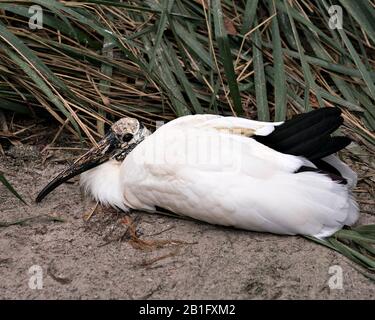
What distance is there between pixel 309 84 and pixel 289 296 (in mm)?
1412

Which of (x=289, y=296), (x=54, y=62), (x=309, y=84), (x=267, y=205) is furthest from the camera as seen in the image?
(x=54, y=62)

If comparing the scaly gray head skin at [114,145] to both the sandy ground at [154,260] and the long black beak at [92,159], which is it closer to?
the long black beak at [92,159]

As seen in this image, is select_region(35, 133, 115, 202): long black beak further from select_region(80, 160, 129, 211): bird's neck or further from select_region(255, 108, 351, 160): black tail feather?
select_region(255, 108, 351, 160): black tail feather

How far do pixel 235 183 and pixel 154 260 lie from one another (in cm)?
49

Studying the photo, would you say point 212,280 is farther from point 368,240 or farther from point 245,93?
point 245,93

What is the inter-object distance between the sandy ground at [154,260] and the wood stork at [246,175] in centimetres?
10

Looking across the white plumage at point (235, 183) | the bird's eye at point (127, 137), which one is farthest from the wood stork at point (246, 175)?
the bird's eye at point (127, 137)

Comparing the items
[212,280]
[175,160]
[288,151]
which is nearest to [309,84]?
[288,151]

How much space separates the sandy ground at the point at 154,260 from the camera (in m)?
3.35

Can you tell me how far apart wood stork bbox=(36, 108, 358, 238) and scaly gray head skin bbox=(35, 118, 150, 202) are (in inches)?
8.3

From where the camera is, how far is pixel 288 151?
12.3ft

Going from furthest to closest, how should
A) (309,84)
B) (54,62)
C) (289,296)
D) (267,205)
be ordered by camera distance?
1. (54,62)
2. (309,84)
3. (267,205)
4. (289,296)

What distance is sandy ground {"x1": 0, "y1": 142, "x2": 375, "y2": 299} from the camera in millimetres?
3352

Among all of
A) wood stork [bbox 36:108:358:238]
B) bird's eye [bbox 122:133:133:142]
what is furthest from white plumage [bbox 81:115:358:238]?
bird's eye [bbox 122:133:133:142]
